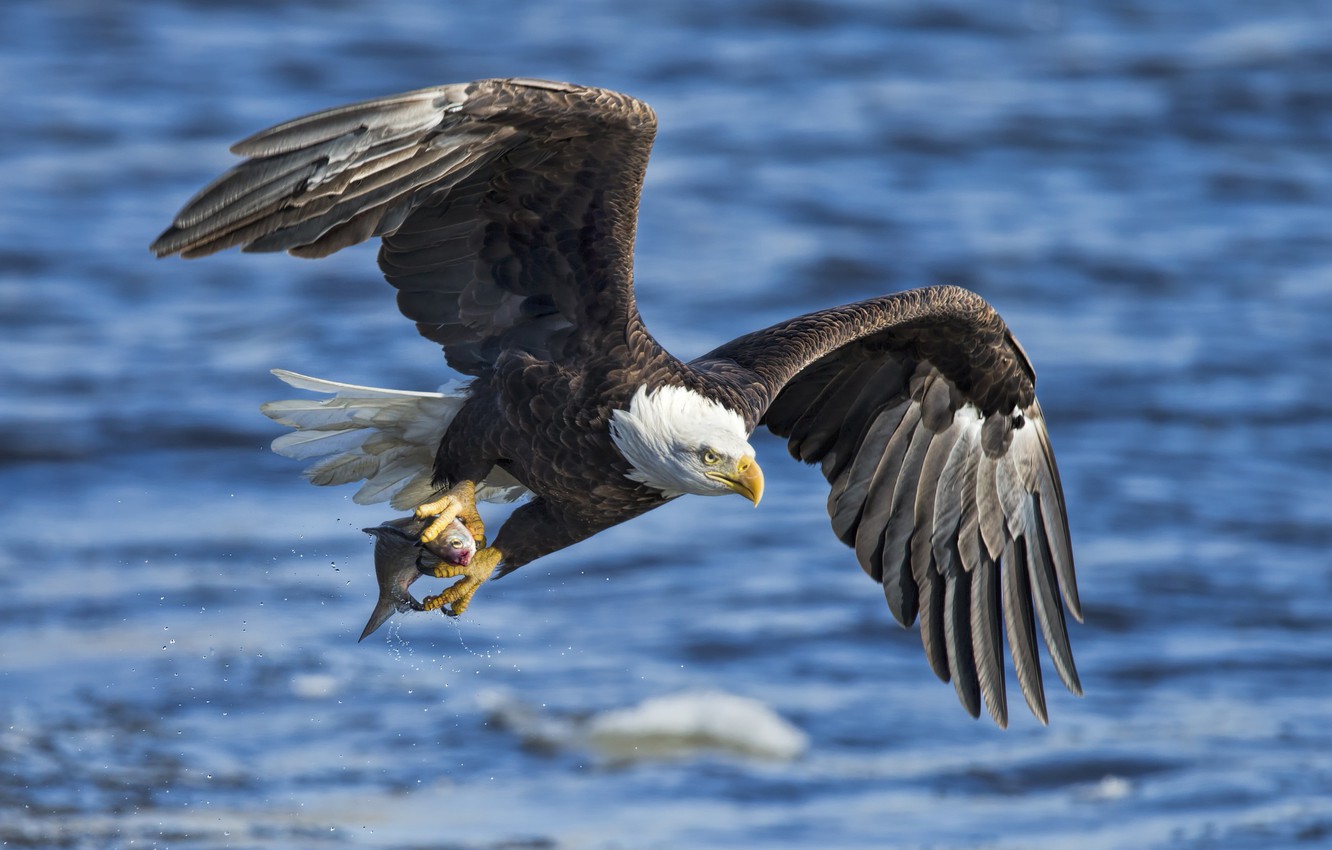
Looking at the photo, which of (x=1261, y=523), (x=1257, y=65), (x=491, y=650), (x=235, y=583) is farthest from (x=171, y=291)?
(x=1257, y=65)

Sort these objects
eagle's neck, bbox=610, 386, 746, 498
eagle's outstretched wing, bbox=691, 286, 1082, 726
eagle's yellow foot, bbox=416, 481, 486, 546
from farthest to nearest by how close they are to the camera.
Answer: eagle's outstretched wing, bbox=691, 286, 1082, 726 → eagle's yellow foot, bbox=416, 481, 486, 546 → eagle's neck, bbox=610, 386, 746, 498

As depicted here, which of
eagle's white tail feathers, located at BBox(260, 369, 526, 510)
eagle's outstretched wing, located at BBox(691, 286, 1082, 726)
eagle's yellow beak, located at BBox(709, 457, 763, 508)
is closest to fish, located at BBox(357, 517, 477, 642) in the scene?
eagle's white tail feathers, located at BBox(260, 369, 526, 510)

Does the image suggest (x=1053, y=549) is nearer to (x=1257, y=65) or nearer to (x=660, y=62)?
(x=660, y=62)

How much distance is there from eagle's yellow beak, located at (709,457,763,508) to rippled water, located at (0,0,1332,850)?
271 cm

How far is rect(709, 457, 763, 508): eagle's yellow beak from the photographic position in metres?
4.92

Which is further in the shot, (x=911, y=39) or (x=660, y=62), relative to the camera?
(x=911, y=39)

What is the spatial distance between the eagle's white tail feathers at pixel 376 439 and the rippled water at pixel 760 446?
1.93m

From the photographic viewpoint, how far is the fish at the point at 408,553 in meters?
5.21

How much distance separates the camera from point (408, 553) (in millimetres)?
5285

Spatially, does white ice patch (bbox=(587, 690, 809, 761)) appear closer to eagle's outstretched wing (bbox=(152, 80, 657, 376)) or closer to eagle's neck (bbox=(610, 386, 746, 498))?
eagle's outstretched wing (bbox=(152, 80, 657, 376))

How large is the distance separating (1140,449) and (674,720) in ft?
13.0

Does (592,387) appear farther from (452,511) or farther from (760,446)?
(760,446)

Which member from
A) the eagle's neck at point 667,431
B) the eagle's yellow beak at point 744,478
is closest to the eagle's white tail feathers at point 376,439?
the eagle's neck at point 667,431

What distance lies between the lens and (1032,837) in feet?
24.9
